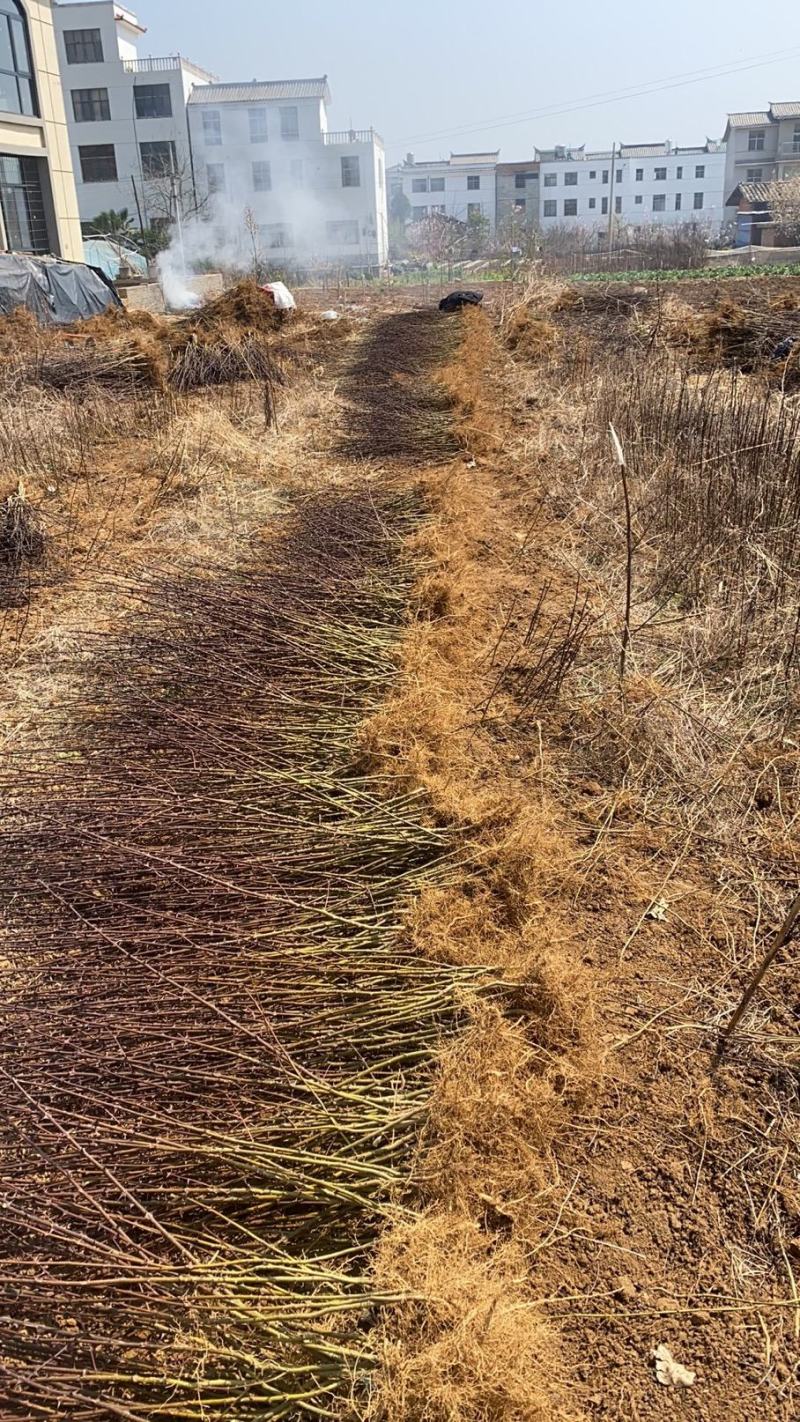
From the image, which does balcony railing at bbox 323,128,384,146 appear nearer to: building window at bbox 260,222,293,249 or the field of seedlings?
building window at bbox 260,222,293,249

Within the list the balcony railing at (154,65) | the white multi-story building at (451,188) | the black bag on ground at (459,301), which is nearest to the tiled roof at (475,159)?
the white multi-story building at (451,188)

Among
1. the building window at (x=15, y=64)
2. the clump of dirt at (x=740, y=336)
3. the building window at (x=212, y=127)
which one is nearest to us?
the clump of dirt at (x=740, y=336)

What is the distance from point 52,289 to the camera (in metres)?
17.3

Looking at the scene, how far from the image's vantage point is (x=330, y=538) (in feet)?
21.1

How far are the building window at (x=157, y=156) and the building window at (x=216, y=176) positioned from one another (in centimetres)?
338

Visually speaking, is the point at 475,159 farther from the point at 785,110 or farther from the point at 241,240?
the point at 241,240

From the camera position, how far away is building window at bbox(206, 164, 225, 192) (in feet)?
170

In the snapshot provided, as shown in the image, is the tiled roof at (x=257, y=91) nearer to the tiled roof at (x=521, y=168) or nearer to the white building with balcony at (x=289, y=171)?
the white building with balcony at (x=289, y=171)

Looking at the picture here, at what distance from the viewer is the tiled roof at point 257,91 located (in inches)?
2015

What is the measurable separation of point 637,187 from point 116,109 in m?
44.4

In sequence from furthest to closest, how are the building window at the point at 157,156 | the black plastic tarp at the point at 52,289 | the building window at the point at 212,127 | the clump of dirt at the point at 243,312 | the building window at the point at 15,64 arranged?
the building window at the point at 212,127 < the building window at the point at 157,156 < the building window at the point at 15,64 < the black plastic tarp at the point at 52,289 < the clump of dirt at the point at 243,312

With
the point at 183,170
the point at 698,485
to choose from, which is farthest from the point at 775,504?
the point at 183,170

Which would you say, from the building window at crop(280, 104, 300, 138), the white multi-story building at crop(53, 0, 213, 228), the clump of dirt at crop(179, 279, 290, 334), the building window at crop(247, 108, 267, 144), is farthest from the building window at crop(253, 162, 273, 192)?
the clump of dirt at crop(179, 279, 290, 334)

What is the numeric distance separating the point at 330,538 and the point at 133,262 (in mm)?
28414
